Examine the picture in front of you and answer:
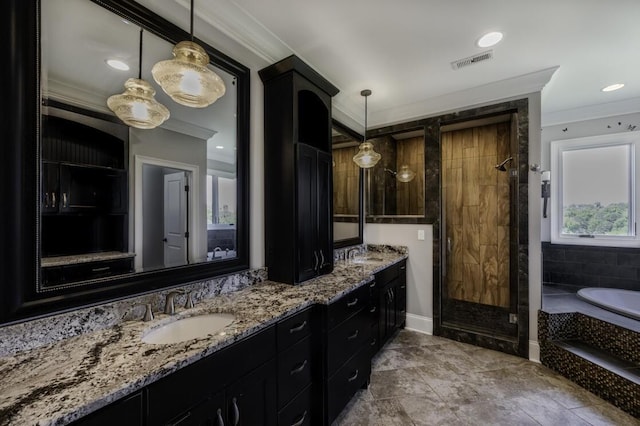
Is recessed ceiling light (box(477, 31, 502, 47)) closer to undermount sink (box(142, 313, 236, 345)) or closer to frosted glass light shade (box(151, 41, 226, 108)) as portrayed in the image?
frosted glass light shade (box(151, 41, 226, 108))

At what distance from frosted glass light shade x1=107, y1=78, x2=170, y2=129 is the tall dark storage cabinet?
79cm

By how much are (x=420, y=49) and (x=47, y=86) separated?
237 centimetres

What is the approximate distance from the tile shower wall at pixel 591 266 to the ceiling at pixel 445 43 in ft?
6.00

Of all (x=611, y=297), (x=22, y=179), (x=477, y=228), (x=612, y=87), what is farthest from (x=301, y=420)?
(x=612, y=87)

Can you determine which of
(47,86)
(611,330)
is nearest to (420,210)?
(611,330)

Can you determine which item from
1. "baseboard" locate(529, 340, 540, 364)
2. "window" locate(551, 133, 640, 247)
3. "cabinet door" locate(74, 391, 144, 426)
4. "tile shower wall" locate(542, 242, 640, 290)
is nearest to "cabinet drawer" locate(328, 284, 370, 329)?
"cabinet door" locate(74, 391, 144, 426)

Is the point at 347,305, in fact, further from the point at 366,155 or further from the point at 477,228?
the point at 477,228

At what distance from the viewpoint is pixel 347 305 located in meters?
1.90

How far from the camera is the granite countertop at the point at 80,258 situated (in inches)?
44.0

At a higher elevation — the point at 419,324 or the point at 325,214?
the point at 325,214

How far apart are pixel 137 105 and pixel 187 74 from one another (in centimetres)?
39

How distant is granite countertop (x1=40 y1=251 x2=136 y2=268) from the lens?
1.12 m

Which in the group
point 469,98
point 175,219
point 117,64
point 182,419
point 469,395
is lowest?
point 469,395

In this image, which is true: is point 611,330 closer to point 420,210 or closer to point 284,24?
point 420,210
